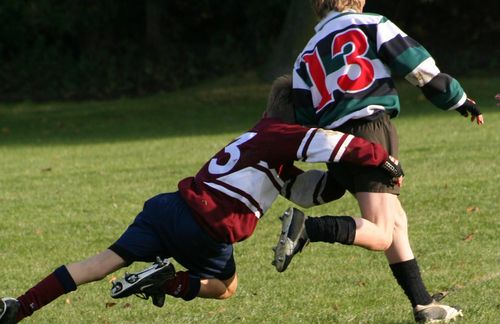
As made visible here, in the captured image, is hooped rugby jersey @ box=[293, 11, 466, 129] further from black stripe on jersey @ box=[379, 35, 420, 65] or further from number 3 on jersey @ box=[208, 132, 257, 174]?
number 3 on jersey @ box=[208, 132, 257, 174]

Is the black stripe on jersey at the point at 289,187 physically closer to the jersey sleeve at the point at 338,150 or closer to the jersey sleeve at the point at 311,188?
the jersey sleeve at the point at 311,188

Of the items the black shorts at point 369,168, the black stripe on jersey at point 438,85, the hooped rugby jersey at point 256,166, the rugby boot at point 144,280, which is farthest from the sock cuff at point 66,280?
the black stripe on jersey at point 438,85

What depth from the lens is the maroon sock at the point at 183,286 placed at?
5.21 m

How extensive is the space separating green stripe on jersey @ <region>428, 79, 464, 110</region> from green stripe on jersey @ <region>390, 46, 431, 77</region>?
0.67 ft

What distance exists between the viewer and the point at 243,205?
4891 millimetres

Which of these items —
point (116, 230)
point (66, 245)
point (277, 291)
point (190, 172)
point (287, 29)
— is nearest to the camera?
point (277, 291)

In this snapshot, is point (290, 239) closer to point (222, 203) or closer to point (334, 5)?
point (222, 203)

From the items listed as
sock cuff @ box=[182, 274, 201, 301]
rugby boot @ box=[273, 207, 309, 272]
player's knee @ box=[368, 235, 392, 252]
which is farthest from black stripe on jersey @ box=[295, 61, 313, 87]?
sock cuff @ box=[182, 274, 201, 301]

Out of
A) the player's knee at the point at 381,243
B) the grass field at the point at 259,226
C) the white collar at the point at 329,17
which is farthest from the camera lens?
the grass field at the point at 259,226

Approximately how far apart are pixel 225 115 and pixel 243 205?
1594 centimetres

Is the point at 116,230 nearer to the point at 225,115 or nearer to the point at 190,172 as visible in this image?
the point at 190,172

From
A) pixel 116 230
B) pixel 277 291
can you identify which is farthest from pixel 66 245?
pixel 277 291

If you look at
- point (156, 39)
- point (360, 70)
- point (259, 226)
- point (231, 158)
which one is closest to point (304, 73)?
point (360, 70)

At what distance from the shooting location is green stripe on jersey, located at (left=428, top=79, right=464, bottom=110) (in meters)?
5.04
